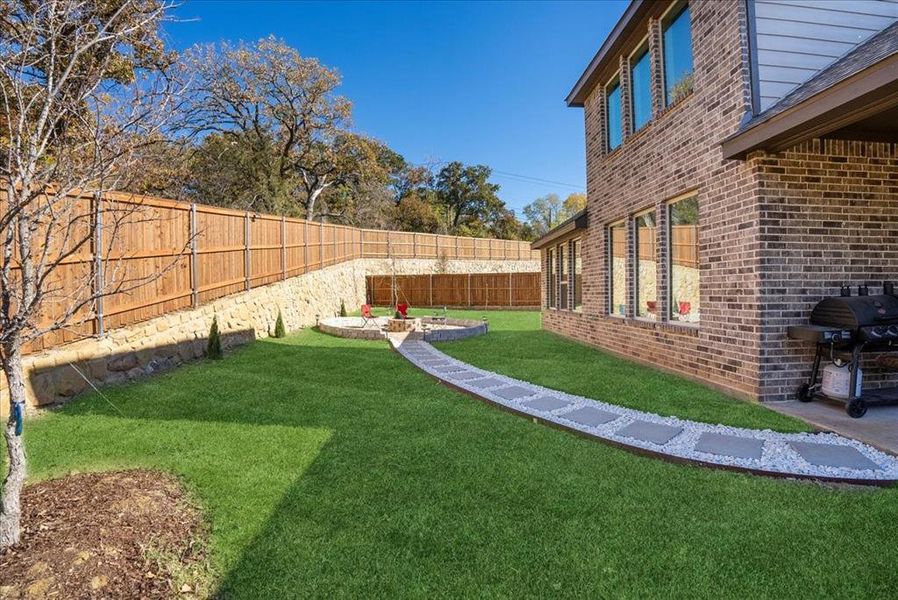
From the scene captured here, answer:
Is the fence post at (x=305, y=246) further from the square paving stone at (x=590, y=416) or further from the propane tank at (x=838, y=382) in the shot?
the propane tank at (x=838, y=382)

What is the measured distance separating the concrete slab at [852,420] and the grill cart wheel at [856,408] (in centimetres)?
4

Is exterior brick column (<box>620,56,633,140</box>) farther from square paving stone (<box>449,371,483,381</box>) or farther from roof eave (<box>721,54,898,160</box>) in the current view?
square paving stone (<box>449,371,483,381</box>)

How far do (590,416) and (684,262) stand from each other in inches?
122

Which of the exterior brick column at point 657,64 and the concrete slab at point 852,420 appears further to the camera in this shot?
the exterior brick column at point 657,64

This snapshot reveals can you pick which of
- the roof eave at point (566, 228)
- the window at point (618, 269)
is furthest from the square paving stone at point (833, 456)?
the roof eave at point (566, 228)

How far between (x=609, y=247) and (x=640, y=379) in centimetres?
359

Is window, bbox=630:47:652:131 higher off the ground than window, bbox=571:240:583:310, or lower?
higher

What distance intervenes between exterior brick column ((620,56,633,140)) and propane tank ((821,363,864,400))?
507 centimetres

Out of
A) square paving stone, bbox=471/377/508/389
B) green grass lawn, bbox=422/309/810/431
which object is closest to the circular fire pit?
green grass lawn, bbox=422/309/810/431

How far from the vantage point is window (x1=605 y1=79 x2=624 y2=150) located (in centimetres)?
921

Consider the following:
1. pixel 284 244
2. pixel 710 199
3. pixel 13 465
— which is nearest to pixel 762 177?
pixel 710 199

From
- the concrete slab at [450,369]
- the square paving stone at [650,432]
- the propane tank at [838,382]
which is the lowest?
the square paving stone at [650,432]

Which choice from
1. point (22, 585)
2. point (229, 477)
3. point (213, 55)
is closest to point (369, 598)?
point (22, 585)

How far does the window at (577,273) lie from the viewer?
36.1 ft
